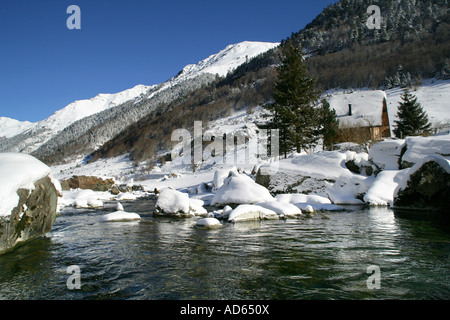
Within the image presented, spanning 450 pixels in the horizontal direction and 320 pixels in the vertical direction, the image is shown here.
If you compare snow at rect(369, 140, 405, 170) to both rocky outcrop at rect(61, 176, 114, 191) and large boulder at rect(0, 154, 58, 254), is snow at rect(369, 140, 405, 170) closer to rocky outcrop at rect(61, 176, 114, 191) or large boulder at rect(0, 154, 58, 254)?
large boulder at rect(0, 154, 58, 254)

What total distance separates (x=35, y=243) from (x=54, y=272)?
3.08m

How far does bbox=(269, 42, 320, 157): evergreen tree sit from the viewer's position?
78.2ft

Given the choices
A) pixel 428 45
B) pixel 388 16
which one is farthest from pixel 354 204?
pixel 388 16

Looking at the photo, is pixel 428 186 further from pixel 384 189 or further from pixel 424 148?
pixel 424 148

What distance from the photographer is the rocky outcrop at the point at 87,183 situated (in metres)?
34.1

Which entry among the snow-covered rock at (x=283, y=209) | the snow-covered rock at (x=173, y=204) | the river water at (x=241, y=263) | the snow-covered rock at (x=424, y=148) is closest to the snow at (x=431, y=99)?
the snow-covered rock at (x=424, y=148)

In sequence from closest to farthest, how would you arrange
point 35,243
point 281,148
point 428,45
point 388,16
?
point 35,243 → point 281,148 → point 428,45 → point 388,16

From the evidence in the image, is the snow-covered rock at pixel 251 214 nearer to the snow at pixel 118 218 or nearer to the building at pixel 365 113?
the snow at pixel 118 218

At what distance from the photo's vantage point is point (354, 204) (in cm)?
1467

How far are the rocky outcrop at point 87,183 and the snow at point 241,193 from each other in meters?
24.5

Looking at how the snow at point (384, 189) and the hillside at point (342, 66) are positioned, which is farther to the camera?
the hillside at point (342, 66)

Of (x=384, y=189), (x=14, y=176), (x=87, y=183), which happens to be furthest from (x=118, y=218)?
(x=87, y=183)

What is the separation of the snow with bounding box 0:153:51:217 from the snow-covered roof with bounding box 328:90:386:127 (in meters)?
34.1
